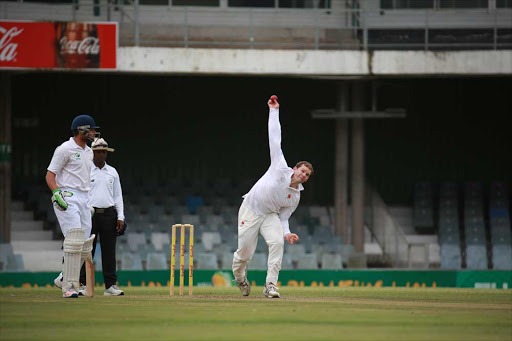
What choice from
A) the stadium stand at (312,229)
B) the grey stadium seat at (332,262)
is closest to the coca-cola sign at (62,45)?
the stadium stand at (312,229)

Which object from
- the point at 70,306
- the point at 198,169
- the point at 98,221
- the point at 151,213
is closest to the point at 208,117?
the point at 198,169

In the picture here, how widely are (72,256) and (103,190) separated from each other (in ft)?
5.05

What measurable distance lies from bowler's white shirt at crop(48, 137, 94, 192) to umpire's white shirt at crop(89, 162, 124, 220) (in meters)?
0.97

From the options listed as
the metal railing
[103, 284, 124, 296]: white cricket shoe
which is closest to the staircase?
the metal railing

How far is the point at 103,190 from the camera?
37.0 feet

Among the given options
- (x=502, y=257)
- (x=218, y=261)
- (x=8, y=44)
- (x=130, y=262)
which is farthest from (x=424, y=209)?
(x=8, y=44)

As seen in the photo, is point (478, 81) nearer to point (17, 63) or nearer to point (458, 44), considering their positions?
point (458, 44)

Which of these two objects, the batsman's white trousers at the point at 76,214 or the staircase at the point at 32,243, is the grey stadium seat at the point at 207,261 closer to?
the staircase at the point at 32,243

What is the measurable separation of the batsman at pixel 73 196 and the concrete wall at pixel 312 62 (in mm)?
11232

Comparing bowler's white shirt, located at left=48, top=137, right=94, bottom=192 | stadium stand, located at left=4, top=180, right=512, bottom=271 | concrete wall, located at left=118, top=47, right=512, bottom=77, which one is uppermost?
concrete wall, located at left=118, top=47, right=512, bottom=77

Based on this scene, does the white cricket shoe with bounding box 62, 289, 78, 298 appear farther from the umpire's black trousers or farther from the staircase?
the staircase

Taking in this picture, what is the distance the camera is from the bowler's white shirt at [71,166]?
10.1 metres

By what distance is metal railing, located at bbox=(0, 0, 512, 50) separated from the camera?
74.3 ft

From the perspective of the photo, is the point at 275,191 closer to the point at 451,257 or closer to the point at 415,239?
the point at 451,257
